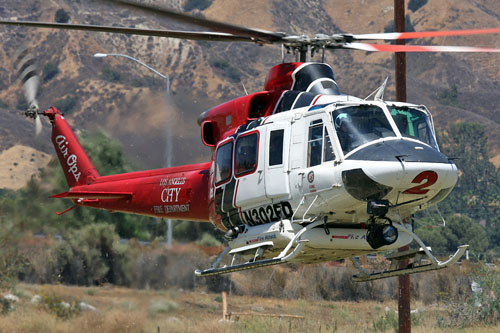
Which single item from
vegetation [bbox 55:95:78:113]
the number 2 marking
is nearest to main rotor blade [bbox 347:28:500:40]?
the number 2 marking

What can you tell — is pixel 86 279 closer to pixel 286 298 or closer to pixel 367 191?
pixel 286 298

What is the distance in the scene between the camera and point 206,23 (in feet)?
38.6

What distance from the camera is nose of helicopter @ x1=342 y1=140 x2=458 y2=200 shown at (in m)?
11.4

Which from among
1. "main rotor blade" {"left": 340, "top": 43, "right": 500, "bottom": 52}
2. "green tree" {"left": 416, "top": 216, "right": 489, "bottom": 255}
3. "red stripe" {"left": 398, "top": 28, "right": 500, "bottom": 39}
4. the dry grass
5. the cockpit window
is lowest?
"green tree" {"left": 416, "top": 216, "right": 489, "bottom": 255}

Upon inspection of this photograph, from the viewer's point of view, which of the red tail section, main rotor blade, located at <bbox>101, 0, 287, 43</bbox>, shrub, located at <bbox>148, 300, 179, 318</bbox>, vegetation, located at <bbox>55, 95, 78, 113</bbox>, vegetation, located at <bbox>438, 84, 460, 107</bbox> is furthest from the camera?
vegetation, located at <bbox>438, 84, 460, 107</bbox>

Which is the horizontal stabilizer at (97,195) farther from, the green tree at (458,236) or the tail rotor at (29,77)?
the green tree at (458,236)

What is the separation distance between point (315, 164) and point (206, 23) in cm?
253

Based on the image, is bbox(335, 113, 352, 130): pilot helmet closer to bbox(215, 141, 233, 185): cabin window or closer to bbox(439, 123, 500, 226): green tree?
bbox(215, 141, 233, 185): cabin window

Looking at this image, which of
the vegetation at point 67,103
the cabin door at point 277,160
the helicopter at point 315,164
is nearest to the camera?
the helicopter at point 315,164

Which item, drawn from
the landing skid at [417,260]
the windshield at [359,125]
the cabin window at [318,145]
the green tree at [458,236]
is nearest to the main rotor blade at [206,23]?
the cabin window at [318,145]

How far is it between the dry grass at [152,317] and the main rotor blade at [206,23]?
8.05 m

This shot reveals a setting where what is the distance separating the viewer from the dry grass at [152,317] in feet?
63.4

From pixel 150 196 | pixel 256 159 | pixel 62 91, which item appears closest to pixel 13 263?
pixel 150 196

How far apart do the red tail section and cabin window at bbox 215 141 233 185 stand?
209 inches
